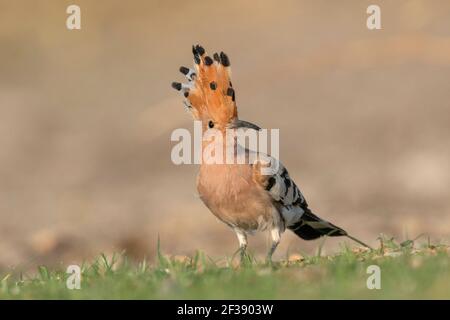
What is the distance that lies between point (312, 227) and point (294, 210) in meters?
0.47

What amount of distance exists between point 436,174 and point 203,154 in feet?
27.2

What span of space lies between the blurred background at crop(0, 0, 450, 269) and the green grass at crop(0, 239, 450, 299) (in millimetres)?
4698

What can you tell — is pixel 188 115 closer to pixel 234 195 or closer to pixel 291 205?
pixel 291 205

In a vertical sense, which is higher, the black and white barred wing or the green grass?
the black and white barred wing

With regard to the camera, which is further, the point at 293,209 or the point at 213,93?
the point at 293,209

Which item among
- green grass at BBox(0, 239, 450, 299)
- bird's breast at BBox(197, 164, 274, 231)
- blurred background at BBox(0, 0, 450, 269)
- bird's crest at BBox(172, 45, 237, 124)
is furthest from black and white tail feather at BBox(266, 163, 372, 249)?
blurred background at BBox(0, 0, 450, 269)

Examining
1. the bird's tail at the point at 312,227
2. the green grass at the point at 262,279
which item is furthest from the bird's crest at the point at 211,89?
the bird's tail at the point at 312,227

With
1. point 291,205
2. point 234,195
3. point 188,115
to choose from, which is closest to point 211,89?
point 234,195

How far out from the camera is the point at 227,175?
7496 millimetres

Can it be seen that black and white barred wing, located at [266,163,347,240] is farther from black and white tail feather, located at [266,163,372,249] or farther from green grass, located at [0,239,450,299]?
green grass, located at [0,239,450,299]

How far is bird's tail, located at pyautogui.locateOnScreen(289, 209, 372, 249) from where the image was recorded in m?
8.36

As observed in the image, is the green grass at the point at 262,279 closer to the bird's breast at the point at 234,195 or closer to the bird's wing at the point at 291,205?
the bird's breast at the point at 234,195

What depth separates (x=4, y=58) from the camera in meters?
20.1
